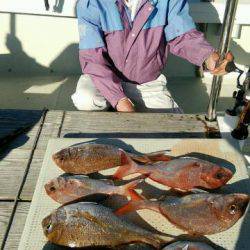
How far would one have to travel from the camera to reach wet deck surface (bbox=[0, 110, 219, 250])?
2.38m

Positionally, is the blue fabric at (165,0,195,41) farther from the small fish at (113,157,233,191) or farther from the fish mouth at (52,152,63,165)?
the fish mouth at (52,152,63,165)

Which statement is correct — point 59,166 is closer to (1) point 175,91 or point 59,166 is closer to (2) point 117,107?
(2) point 117,107

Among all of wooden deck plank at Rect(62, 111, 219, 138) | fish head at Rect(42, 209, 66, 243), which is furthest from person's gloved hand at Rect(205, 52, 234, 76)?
fish head at Rect(42, 209, 66, 243)

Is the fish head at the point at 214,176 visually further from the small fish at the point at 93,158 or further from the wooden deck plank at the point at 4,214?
the wooden deck plank at the point at 4,214

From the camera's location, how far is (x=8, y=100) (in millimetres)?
4562

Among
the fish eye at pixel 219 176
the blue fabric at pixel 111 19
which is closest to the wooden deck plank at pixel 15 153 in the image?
the blue fabric at pixel 111 19

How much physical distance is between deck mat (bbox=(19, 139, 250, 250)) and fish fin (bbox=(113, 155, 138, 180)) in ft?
0.20

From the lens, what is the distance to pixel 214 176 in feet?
6.90

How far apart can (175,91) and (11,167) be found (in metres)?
2.74

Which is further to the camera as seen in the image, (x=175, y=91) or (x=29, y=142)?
(x=175, y=91)

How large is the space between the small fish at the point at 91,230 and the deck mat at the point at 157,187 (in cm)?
6

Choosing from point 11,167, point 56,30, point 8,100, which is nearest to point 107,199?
→ point 11,167

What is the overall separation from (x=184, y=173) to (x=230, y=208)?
1.07 feet

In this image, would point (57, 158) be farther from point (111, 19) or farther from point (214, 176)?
point (111, 19)
